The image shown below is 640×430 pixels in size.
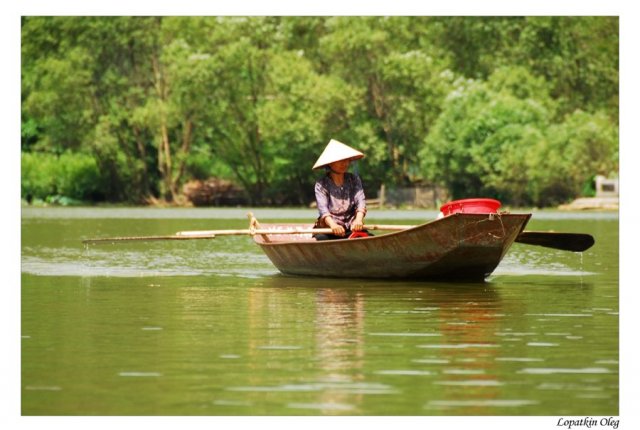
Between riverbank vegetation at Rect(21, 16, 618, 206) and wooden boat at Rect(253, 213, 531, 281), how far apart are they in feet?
94.4

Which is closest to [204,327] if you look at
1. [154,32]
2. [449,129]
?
[449,129]

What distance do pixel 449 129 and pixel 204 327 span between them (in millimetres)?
34915

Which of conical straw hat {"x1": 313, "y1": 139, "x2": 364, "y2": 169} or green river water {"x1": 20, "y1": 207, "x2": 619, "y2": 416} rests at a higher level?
conical straw hat {"x1": 313, "y1": 139, "x2": 364, "y2": 169}

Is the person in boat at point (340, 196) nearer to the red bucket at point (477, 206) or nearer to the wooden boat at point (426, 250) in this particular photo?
the wooden boat at point (426, 250)

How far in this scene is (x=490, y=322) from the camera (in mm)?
10875

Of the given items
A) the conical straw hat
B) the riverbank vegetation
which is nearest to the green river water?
the conical straw hat

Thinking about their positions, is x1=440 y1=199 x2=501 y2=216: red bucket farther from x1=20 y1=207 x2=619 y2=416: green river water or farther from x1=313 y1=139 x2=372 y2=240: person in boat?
x1=313 y1=139 x2=372 y2=240: person in boat

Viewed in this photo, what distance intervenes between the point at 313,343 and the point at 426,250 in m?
4.70

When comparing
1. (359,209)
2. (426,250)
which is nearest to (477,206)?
(426,250)

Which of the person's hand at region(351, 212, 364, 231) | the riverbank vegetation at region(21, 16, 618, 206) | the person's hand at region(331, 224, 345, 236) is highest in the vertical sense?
the riverbank vegetation at region(21, 16, 618, 206)

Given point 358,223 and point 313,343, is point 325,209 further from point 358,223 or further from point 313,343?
point 313,343

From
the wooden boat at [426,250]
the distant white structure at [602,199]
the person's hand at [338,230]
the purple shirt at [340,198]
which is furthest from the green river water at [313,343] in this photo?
the distant white structure at [602,199]

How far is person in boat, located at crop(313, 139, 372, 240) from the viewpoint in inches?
567

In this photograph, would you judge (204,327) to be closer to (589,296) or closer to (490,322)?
(490,322)
